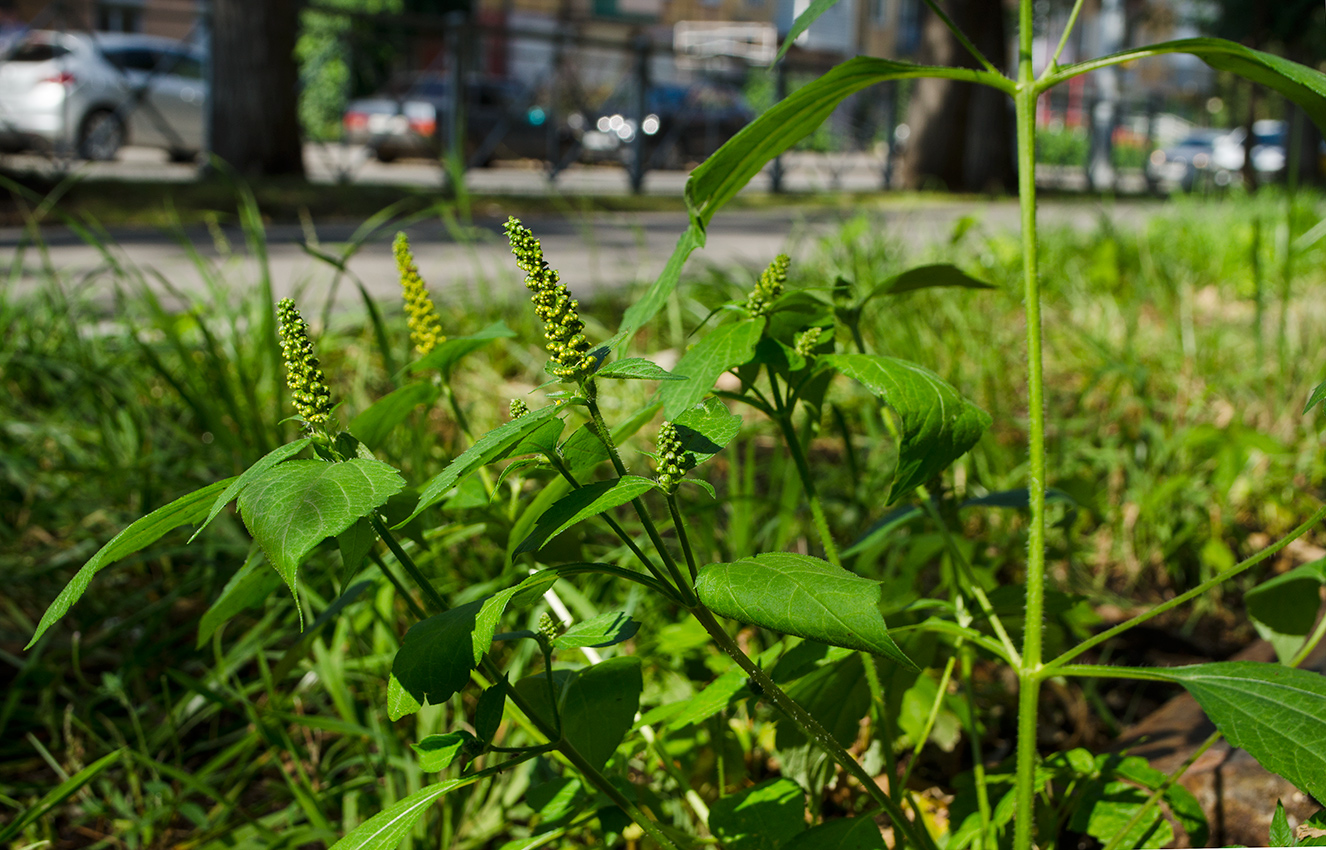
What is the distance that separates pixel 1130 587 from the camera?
2227mm

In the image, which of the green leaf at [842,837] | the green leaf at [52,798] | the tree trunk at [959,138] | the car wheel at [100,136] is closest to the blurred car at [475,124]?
the car wheel at [100,136]

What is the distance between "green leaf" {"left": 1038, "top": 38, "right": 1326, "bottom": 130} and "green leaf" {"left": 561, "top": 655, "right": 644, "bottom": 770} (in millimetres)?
590

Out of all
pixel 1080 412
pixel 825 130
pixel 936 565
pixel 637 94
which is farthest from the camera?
pixel 825 130

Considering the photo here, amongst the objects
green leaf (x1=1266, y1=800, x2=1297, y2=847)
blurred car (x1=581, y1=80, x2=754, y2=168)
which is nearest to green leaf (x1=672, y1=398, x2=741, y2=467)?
green leaf (x1=1266, y1=800, x2=1297, y2=847)

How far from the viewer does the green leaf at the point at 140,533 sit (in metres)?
0.67

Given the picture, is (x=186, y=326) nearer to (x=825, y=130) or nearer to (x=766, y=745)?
(x=766, y=745)

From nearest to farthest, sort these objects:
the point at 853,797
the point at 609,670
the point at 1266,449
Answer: the point at 609,670
the point at 853,797
the point at 1266,449

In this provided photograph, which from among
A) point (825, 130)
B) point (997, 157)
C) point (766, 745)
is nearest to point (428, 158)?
point (825, 130)

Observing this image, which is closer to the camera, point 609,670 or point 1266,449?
point 609,670

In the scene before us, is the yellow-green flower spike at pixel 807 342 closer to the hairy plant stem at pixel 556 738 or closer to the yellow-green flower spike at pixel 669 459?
the yellow-green flower spike at pixel 669 459

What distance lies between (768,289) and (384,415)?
37 cm

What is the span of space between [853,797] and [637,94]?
1307 centimetres

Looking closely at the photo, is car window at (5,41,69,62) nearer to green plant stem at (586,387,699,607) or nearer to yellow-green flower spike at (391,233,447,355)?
yellow-green flower spike at (391,233,447,355)

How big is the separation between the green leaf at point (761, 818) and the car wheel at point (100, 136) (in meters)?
9.29
